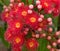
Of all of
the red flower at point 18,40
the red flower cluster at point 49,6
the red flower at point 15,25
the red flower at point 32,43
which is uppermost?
the red flower cluster at point 49,6

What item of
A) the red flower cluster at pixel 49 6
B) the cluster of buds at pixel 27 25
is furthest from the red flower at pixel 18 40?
the red flower cluster at pixel 49 6

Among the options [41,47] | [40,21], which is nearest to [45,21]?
[40,21]

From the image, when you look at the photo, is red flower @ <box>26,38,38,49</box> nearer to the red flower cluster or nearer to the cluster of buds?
the cluster of buds

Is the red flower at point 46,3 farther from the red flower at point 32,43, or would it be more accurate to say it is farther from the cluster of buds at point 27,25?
the red flower at point 32,43

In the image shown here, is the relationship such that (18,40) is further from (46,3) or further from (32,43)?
(46,3)

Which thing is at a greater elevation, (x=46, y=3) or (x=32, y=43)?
(x=46, y=3)

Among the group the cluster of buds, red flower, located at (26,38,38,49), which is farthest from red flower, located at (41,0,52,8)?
red flower, located at (26,38,38,49)

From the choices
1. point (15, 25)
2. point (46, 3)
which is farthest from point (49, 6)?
point (15, 25)

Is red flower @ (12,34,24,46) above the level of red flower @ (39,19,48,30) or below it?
below
